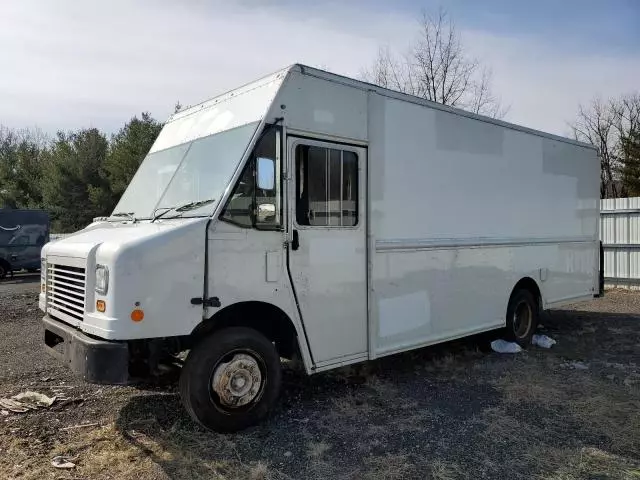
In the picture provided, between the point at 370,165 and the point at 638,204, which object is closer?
the point at 370,165

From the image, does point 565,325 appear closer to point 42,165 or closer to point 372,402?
point 372,402

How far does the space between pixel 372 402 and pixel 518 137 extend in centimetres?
428

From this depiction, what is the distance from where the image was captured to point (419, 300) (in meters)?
5.88

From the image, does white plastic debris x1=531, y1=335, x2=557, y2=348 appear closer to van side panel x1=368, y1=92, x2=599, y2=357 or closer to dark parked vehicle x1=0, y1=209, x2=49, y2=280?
van side panel x1=368, y1=92, x2=599, y2=357

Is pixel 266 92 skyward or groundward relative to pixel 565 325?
skyward

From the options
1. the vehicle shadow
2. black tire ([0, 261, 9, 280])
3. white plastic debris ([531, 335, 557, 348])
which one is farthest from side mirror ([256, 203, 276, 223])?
black tire ([0, 261, 9, 280])

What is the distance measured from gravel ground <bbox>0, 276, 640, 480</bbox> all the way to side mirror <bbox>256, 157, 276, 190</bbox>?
2.02 m

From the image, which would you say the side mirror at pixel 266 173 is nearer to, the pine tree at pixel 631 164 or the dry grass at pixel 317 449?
the dry grass at pixel 317 449

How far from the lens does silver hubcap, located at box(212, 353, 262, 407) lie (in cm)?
427

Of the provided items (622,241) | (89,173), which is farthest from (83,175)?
(622,241)

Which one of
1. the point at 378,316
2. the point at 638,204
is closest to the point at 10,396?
the point at 378,316

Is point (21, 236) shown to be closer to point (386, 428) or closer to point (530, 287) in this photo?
point (530, 287)

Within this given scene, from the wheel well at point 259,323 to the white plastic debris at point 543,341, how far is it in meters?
4.39

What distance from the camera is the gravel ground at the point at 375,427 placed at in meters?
3.84
